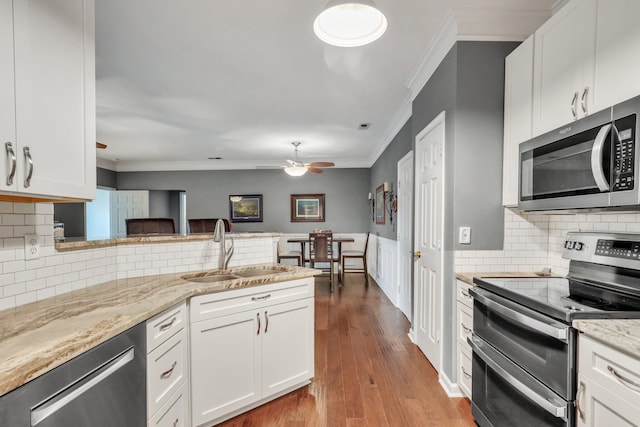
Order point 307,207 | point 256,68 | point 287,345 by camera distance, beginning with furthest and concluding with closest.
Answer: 1. point 307,207
2. point 256,68
3. point 287,345

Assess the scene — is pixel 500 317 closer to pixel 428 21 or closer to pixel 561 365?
pixel 561 365

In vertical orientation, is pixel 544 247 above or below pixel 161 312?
above

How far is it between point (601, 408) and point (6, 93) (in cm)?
221

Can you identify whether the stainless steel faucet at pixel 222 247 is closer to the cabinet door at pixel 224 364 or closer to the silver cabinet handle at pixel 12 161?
the cabinet door at pixel 224 364

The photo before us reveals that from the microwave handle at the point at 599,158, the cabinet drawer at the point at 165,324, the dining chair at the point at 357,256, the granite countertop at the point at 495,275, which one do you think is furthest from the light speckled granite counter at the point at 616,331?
the dining chair at the point at 357,256

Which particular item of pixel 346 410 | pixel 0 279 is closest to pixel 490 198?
pixel 346 410

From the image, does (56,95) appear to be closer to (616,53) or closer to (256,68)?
(256,68)

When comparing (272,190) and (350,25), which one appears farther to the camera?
(272,190)

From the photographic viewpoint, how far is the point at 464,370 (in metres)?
2.02

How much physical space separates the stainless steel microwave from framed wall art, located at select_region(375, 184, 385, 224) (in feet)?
11.6

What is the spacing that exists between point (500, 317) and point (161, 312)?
1627mm

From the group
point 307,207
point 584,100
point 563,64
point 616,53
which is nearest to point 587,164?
point 584,100

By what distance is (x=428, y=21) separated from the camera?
6.87 feet

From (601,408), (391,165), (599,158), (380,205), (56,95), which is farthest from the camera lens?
(380,205)
